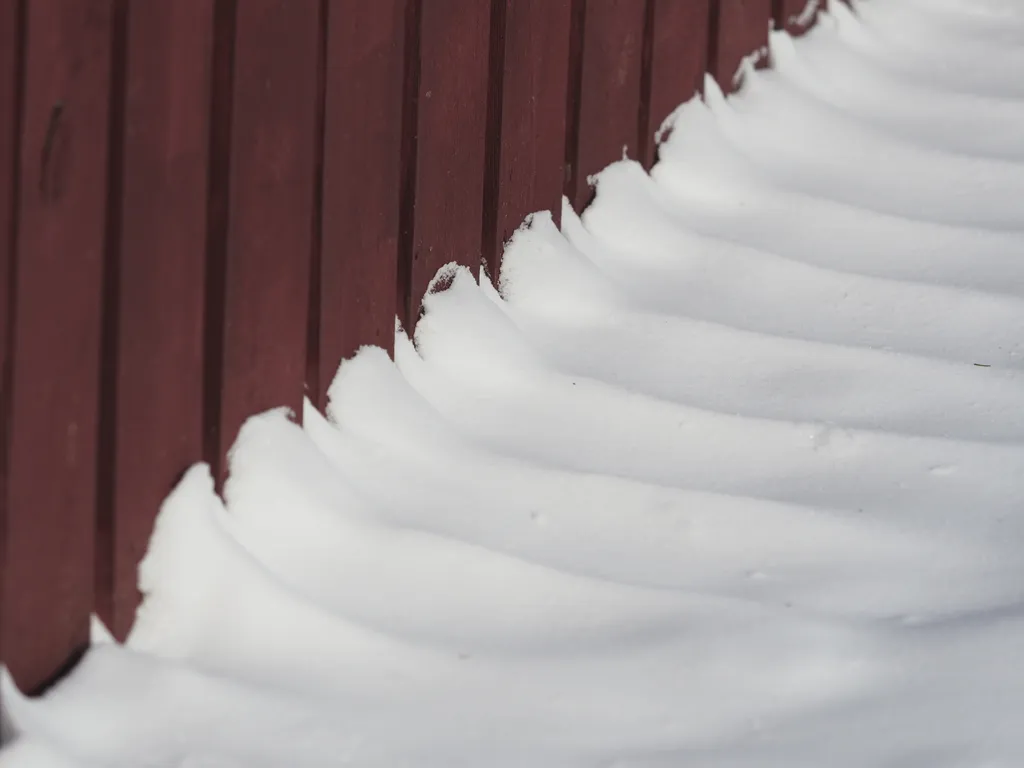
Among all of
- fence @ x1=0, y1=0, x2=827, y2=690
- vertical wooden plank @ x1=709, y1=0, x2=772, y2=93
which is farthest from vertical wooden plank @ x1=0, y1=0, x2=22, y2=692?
vertical wooden plank @ x1=709, y1=0, x2=772, y2=93

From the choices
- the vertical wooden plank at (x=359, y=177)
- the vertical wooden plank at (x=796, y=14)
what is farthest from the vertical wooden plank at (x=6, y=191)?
the vertical wooden plank at (x=796, y=14)

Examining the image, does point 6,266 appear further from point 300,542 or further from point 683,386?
point 683,386

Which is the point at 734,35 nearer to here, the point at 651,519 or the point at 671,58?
the point at 671,58

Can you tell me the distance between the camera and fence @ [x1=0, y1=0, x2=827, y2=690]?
120cm

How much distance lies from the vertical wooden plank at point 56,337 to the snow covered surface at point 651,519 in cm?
6

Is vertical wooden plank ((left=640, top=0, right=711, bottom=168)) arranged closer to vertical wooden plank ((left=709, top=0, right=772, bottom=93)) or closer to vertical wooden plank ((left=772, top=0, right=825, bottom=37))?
vertical wooden plank ((left=709, top=0, right=772, bottom=93))

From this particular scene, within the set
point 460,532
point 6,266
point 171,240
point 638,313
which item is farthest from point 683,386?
point 6,266

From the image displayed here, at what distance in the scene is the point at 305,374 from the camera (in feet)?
5.18

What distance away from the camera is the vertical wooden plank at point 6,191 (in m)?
1.14

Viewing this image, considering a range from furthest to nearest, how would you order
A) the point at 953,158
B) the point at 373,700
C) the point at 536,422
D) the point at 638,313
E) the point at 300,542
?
1. the point at 953,158
2. the point at 638,313
3. the point at 536,422
4. the point at 300,542
5. the point at 373,700

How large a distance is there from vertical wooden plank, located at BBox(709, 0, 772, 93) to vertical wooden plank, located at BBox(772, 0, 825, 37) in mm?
26

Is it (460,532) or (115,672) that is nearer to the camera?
(115,672)

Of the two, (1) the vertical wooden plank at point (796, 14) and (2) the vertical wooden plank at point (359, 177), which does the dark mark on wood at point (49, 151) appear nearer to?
(2) the vertical wooden plank at point (359, 177)

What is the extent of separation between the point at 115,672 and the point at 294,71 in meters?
0.59
